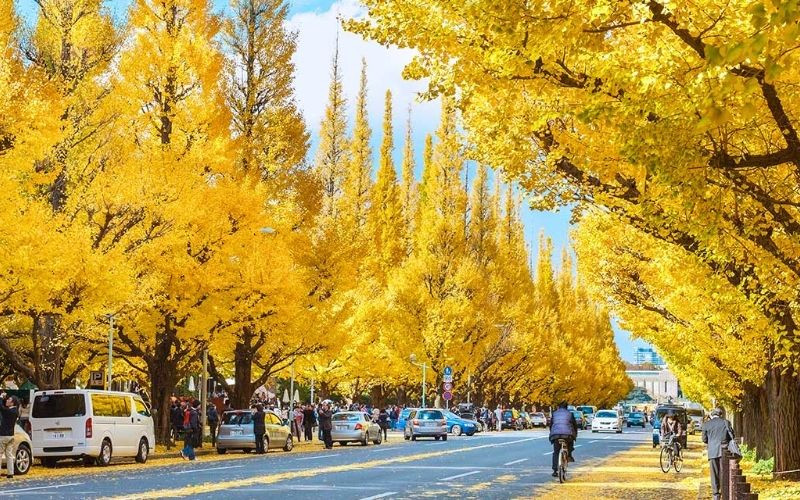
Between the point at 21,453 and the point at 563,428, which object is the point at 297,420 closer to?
the point at 21,453

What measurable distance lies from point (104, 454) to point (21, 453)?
145 inches

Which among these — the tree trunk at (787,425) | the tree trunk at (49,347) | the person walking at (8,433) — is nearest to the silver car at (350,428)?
the tree trunk at (49,347)

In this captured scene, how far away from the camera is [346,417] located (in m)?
42.0

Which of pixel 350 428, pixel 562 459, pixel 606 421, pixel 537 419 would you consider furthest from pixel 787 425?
pixel 537 419

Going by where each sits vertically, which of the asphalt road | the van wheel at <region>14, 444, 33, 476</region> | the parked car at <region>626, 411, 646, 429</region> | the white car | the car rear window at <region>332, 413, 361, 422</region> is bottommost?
the parked car at <region>626, 411, 646, 429</region>

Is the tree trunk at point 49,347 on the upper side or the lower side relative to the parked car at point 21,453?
upper

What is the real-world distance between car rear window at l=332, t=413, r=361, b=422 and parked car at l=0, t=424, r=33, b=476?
19.5 meters

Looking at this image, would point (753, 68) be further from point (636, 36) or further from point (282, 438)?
point (282, 438)

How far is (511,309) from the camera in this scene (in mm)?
68688

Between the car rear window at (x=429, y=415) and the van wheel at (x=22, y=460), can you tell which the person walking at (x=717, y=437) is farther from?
the car rear window at (x=429, y=415)

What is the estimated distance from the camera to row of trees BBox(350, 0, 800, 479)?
916 cm

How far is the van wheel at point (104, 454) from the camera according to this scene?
2634 centimetres

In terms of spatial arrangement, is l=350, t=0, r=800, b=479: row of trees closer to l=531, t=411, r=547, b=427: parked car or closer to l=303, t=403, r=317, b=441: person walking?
l=303, t=403, r=317, b=441: person walking

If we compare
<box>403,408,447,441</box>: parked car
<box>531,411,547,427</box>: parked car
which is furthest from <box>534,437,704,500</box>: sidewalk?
<box>531,411,547,427</box>: parked car
